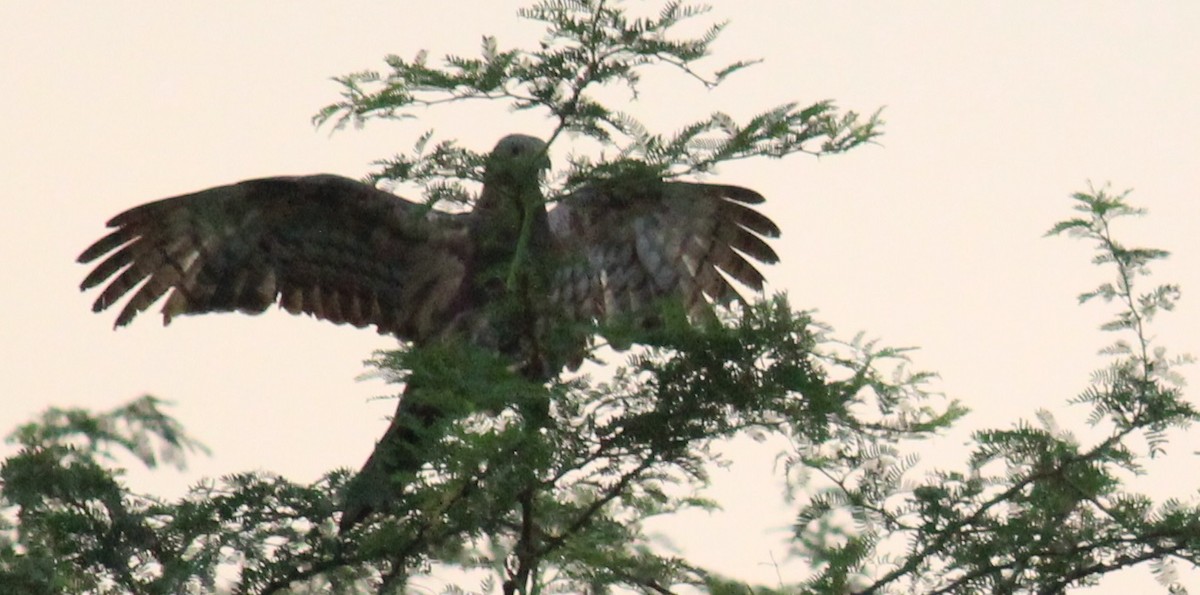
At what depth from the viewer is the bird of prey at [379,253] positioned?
643 cm

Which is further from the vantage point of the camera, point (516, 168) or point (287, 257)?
point (287, 257)

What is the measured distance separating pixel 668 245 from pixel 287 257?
1.50m

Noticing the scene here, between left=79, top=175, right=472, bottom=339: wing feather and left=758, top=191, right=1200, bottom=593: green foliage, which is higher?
left=79, top=175, right=472, bottom=339: wing feather

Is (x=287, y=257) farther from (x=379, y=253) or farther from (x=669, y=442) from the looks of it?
(x=669, y=442)

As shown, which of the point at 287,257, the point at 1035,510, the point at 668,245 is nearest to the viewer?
the point at 1035,510

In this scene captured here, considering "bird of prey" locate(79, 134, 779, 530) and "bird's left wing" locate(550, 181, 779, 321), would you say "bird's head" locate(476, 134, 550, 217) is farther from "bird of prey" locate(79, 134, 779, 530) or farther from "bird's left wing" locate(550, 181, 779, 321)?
"bird's left wing" locate(550, 181, 779, 321)

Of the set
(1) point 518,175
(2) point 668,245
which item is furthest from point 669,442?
(2) point 668,245

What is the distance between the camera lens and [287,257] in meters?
6.60

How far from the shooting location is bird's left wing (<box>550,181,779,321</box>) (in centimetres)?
650

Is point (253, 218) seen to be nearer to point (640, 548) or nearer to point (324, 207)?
point (324, 207)

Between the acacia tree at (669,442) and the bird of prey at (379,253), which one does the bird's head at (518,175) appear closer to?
the acacia tree at (669,442)

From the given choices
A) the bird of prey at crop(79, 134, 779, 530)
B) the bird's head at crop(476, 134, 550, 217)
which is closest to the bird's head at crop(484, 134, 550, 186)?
the bird's head at crop(476, 134, 550, 217)

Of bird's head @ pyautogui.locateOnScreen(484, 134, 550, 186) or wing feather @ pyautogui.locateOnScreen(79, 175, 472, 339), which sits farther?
wing feather @ pyautogui.locateOnScreen(79, 175, 472, 339)

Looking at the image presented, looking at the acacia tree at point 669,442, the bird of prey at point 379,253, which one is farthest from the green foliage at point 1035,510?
the bird of prey at point 379,253
